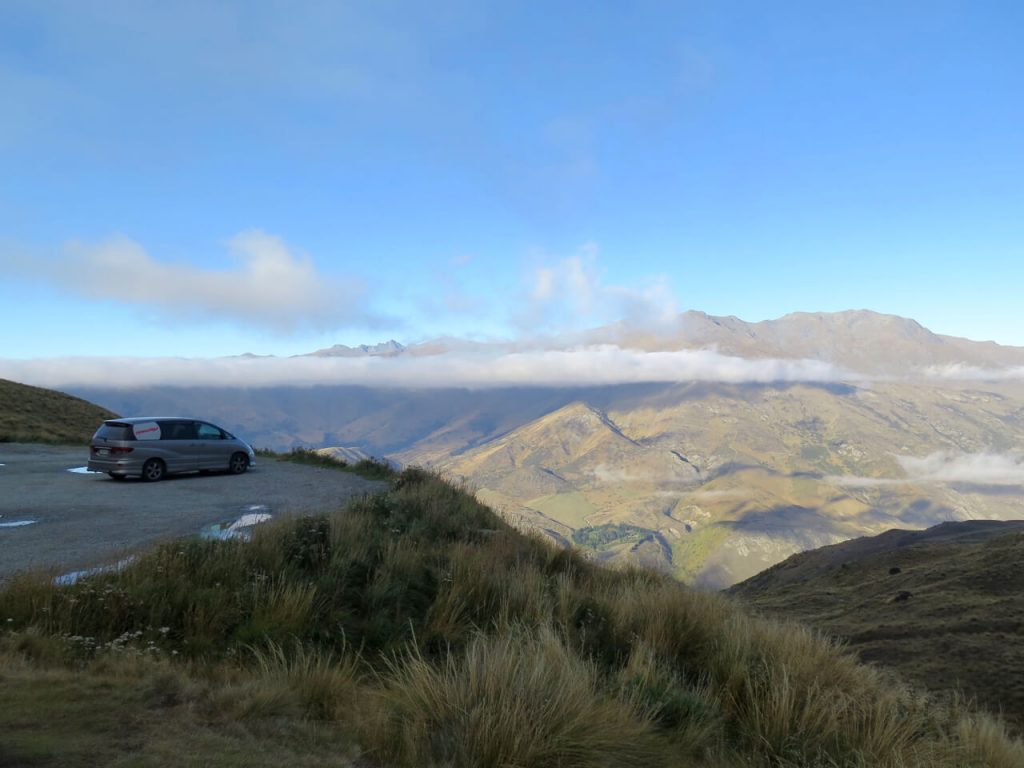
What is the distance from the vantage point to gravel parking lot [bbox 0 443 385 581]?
836 cm

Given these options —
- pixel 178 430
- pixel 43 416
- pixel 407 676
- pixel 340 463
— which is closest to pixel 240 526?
pixel 407 676

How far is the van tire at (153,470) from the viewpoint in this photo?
645 inches

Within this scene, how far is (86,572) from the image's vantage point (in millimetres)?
6387

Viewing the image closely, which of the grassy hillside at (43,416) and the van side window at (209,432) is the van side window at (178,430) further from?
the grassy hillside at (43,416)

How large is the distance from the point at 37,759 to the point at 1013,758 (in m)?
5.99

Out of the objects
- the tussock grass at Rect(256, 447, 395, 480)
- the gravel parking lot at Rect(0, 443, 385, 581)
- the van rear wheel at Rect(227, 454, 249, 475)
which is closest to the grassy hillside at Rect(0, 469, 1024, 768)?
the gravel parking lot at Rect(0, 443, 385, 581)

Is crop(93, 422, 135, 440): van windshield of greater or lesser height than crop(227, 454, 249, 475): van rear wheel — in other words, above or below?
above

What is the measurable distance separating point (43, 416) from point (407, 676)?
36014 millimetres

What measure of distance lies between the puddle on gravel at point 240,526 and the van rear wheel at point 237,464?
6.68 meters

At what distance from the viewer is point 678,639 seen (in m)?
6.38

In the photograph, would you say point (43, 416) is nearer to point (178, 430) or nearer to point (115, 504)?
point (178, 430)

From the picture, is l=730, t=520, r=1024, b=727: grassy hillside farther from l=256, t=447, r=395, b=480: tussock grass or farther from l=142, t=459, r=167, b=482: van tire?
l=142, t=459, r=167, b=482: van tire

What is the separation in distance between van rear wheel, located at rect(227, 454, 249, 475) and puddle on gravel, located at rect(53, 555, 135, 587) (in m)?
12.5

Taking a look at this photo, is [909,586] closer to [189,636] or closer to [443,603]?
[443,603]
